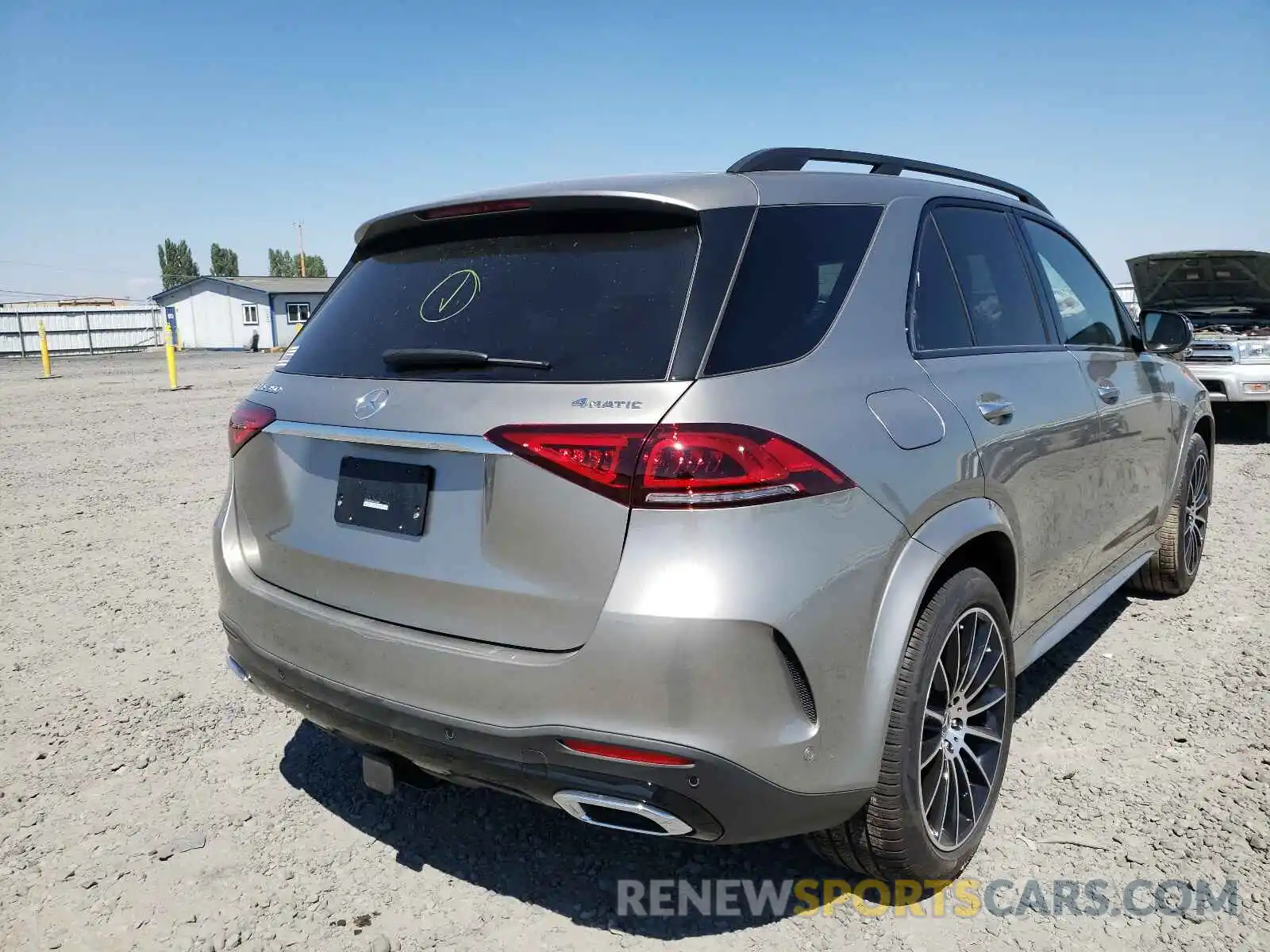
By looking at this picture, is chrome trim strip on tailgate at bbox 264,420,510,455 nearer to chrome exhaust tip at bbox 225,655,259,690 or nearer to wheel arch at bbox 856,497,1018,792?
Result: chrome exhaust tip at bbox 225,655,259,690

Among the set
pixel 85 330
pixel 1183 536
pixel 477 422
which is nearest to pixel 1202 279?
pixel 1183 536

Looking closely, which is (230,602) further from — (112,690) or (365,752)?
(112,690)

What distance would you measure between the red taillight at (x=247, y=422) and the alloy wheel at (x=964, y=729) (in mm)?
1841

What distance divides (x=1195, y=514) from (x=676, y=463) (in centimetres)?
418

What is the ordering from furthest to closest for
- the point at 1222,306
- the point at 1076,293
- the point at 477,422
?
the point at 1222,306
the point at 1076,293
the point at 477,422

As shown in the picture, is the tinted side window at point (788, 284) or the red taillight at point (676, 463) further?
the tinted side window at point (788, 284)

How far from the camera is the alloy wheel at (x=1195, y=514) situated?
469 cm

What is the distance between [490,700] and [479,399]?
0.65 m

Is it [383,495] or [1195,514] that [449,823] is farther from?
[1195,514]

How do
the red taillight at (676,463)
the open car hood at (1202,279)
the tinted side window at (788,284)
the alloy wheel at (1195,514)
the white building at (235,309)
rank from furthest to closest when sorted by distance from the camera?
the white building at (235,309) < the open car hood at (1202,279) < the alloy wheel at (1195,514) < the tinted side window at (788,284) < the red taillight at (676,463)

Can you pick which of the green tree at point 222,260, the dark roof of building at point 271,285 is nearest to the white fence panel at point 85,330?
the dark roof of building at point 271,285

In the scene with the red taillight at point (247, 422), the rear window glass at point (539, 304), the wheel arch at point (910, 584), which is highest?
the rear window glass at point (539, 304)

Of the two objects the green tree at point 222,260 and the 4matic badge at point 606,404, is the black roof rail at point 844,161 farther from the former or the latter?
the green tree at point 222,260

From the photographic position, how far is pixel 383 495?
2.14m
